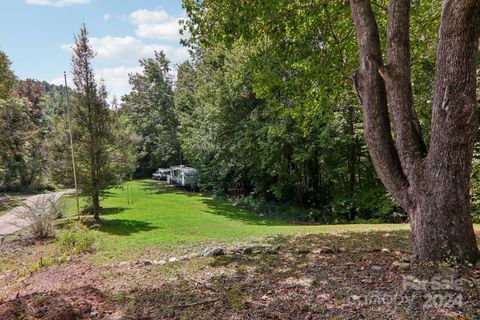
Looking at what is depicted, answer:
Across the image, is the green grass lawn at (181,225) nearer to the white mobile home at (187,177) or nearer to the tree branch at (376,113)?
the tree branch at (376,113)

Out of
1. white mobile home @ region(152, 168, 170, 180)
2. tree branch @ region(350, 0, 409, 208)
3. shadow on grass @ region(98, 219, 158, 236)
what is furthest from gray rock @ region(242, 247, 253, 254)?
white mobile home @ region(152, 168, 170, 180)

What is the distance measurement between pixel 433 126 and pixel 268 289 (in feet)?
7.40

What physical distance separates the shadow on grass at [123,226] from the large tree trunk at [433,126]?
9.02 m

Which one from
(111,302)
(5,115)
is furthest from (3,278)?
(5,115)

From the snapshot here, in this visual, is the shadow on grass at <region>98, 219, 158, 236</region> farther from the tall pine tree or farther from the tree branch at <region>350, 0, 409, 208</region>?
the tree branch at <region>350, 0, 409, 208</region>

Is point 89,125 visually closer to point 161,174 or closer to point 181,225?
point 181,225

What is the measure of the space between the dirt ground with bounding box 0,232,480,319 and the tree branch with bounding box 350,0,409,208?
0.95 m

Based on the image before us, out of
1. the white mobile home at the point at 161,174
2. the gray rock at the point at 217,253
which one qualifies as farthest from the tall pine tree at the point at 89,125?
the white mobile home at the point at 161,174

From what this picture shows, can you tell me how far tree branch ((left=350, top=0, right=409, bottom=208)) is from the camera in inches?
137

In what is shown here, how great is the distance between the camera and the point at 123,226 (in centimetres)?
1172

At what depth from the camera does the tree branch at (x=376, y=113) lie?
349cm

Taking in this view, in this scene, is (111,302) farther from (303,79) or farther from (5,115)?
(5,115)

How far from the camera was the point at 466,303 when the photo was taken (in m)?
2.38

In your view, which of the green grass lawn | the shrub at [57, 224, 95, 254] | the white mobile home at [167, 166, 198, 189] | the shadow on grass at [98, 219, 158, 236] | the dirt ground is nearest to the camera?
the dirt ground
